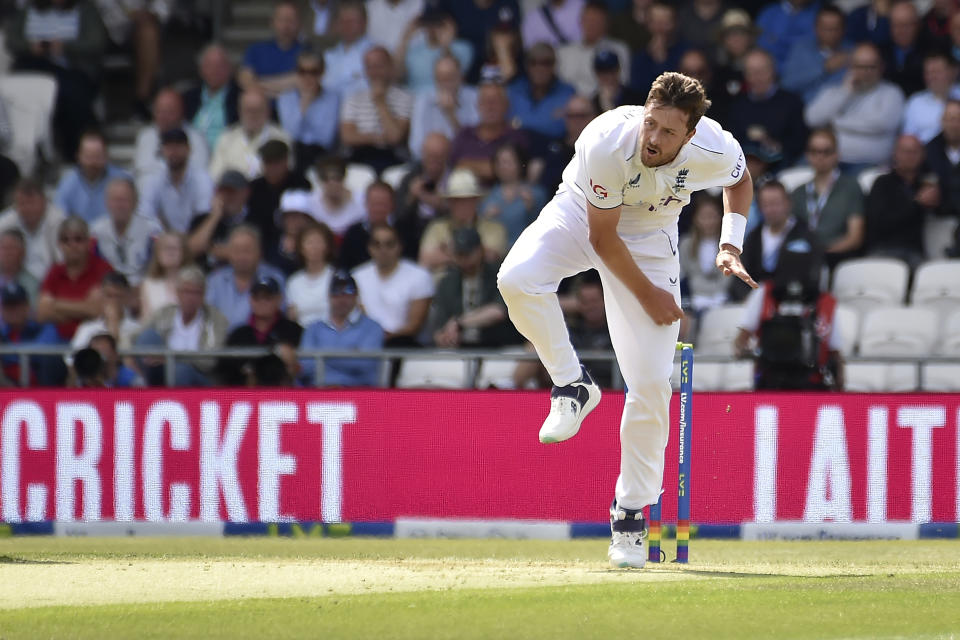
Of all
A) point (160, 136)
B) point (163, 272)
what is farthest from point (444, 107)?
point (163, 272)

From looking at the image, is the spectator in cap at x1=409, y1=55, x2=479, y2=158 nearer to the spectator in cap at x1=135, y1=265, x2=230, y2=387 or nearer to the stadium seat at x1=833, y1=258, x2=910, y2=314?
the spectator in cap at x1=135, y1=265, x2=230, y2=387

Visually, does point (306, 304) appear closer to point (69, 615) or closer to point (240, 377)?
point (240, 377)

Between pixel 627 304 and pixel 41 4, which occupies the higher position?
pixel 41 4

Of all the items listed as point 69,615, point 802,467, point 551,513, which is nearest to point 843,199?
point 802,467

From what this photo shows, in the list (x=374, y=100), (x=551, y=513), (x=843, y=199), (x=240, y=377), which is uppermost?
(x=374, y=100)

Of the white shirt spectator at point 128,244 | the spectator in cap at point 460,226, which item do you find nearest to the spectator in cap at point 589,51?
the spectator in cap at point 460,226

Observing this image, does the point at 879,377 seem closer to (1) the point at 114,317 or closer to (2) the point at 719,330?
(2) the point at 719,330

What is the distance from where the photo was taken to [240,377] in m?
10.9

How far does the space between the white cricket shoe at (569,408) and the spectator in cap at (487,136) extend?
6174mm

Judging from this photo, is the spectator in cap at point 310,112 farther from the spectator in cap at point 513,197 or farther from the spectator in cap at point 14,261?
the spectator in cap at point 14,261

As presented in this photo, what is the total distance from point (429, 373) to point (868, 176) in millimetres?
4235

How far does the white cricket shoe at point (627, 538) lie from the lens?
7.52m

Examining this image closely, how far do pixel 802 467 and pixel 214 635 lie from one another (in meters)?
5.25

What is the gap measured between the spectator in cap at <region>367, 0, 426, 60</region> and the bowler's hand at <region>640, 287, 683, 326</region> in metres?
8.33
